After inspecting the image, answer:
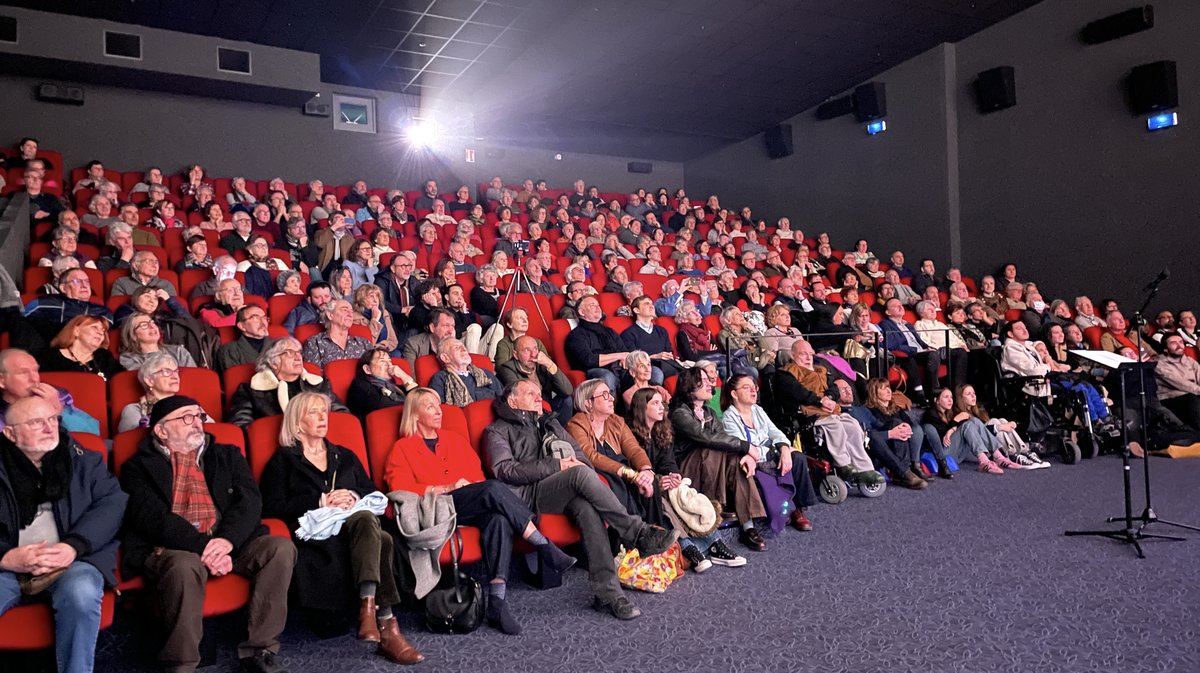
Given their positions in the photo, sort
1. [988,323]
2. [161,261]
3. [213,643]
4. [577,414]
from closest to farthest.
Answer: [213,643] < [577,414] < [161,261] < [988,323]

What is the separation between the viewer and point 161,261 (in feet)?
16.2

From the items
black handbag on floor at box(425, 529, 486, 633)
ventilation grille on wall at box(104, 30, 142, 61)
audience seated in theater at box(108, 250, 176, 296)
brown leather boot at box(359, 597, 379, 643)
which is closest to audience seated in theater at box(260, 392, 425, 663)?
brown leather boot at box(359, 597, 379, 643)

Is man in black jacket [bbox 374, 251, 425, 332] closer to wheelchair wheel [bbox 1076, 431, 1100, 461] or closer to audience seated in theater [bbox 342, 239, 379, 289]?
audience seated in theater [bbox 342, 239, 379, 289]

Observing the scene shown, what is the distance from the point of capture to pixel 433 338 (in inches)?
160

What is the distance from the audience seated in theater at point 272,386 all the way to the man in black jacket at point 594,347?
1.62 metres

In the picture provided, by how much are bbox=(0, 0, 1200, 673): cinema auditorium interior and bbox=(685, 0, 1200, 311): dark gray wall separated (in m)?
0.04

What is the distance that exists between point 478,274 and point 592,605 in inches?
115

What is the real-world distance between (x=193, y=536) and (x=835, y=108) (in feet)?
29.0

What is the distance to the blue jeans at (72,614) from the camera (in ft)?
6.10

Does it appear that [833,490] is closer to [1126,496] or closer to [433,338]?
[1126,496]

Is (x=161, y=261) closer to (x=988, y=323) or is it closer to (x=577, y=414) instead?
(x=577, y=414)

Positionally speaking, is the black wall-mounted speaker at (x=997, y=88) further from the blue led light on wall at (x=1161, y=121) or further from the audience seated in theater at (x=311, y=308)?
the audience seated in theater at (x=311, y=308)

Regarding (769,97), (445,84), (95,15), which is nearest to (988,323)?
(769,97)

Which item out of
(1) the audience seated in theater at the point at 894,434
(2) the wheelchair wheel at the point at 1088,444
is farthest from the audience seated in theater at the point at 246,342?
(2) the wheelchair wheel at the point at 1088,444
